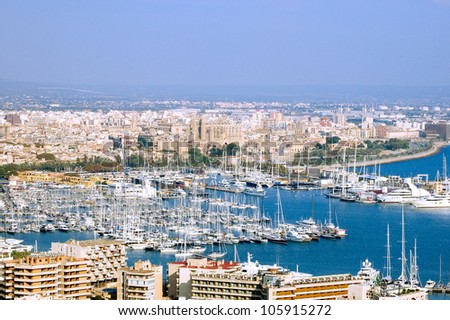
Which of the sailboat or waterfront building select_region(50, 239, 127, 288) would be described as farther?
the sailboat

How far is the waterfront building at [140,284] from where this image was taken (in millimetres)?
6820

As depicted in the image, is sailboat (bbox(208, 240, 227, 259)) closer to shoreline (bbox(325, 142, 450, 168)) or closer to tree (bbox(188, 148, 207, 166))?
tree (bbox(188, 148, 207, 166))

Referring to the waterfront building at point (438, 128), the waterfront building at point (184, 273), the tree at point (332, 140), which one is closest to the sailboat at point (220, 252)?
the waterfront building at point (184, 273)

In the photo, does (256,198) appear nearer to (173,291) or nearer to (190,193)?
(190,193)

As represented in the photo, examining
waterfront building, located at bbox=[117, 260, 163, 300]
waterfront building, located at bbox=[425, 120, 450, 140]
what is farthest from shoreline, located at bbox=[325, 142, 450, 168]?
waterfront building, located at bbox=[117, 260, 163, 300]

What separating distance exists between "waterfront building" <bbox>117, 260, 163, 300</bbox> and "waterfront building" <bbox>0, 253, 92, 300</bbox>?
0.86 ft

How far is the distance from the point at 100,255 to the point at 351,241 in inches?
129

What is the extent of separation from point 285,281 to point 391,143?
18.2 meters

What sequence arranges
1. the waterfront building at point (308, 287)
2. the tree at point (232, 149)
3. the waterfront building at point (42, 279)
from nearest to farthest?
the waterfront building at point (308, 287) < the waterfront building at point (42, 279) < the tree at point (232, 149)

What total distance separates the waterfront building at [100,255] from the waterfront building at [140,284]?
83 centimetres

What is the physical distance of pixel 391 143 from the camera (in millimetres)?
24203

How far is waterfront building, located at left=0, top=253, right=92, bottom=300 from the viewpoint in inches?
270

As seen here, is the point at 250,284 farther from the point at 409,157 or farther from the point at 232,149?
the point at 409,157

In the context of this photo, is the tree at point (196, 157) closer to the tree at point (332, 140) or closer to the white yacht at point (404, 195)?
the tree at point (332, 140)
